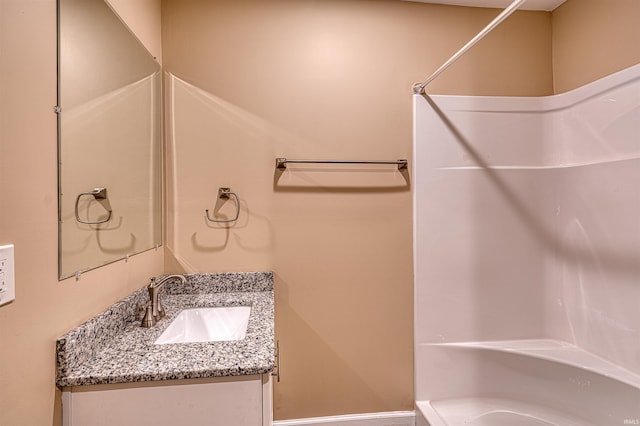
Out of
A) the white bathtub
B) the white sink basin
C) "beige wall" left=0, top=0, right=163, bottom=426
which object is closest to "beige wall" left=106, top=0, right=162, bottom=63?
"beige wall" left=0, top=0, right=163, bottom=426

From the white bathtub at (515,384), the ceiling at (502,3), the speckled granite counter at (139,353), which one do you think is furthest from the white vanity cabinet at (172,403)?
the ceiling at (502,3)

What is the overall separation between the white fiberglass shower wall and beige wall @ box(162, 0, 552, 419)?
0.49 feet

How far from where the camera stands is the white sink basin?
130cm

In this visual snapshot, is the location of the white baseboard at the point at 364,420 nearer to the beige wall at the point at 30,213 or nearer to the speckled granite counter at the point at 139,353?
the speckled granite counter at the point at 139,353

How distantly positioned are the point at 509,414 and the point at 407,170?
4.83 ft

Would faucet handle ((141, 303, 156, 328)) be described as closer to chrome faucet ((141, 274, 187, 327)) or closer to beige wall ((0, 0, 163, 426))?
chrome faucet ((141, 274, 187, 327))

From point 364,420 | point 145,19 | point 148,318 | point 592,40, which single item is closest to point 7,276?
point 148,318

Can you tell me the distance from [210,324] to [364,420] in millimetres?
1061

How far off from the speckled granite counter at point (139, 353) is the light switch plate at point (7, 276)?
0.22m

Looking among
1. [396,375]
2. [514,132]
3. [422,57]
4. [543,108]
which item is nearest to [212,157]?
[422,57]

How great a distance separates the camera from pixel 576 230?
5.94 feet

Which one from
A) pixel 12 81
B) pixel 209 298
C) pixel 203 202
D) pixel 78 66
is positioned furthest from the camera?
pixel 203 202

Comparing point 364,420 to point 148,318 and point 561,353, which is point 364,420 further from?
point 148,318

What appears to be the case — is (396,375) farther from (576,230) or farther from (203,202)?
(203,202)
